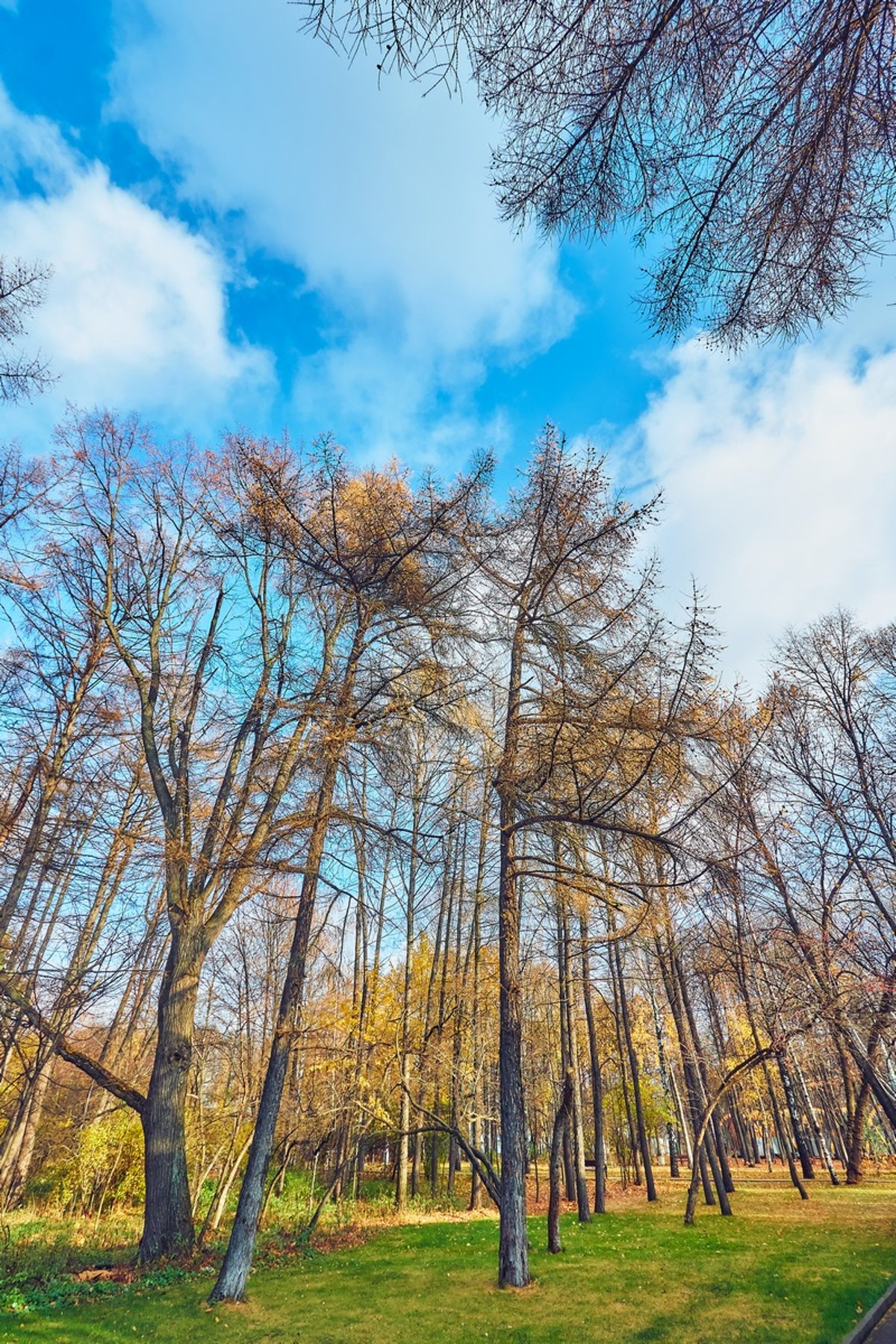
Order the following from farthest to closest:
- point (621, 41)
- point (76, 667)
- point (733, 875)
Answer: point (76, 667) < point (733, 875) < point (621, 41)

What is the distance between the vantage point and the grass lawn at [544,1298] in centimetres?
567

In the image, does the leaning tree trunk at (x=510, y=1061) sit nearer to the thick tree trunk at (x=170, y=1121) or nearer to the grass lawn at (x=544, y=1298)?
the grass lawn at (x=544, y=1298)

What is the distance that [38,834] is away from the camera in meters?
8.06

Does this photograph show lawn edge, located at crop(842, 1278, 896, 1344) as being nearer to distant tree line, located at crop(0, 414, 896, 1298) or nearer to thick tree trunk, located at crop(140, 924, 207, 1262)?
distant tree line, located at crop(0, 414, 896, 1298)

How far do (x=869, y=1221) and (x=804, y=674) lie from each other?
12174 mm

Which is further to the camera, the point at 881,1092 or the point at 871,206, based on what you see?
the point at 881,1092

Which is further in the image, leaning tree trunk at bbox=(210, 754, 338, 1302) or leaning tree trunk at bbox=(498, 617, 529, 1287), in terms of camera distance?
leaning tree trunk at bbox=(498, 617, 529, 1287)

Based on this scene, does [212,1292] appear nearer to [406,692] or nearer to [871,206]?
[406,692]

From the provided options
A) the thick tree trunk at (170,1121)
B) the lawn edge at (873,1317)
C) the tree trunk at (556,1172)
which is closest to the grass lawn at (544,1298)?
the lawn edge at (873,1317)

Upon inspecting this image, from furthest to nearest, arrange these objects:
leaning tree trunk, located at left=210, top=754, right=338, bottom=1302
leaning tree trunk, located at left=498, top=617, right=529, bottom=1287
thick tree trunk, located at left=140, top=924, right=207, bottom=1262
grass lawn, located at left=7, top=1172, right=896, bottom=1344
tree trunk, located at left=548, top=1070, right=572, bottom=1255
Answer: tree trunk, located at left=548, top=1070, right=572, bottom=1255, thick tree trunk, located at left=140, top=924, right=207, bottom=1262, leaning tree trunk, located at left=498, top=617, right=529, bottom=1287, leaning tree trunk, located at left=210, top=754, right=338, bottom=1302, grass lawn, located at left=7, top=1172, right=896, bottom=1344

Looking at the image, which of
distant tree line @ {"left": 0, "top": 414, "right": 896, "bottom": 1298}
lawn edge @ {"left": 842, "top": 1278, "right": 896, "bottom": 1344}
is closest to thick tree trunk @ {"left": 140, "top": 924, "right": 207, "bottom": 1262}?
distant tree line @ {"left": 0, "top": 414, "right": 896, "bottom": 1298}

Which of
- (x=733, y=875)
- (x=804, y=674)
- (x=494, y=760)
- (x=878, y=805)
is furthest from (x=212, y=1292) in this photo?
(x=804, y=674)

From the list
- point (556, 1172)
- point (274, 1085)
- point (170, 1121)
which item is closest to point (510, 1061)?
point (274, 1085)

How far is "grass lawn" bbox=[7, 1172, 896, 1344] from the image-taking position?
18.6ft
